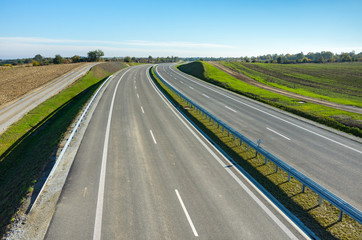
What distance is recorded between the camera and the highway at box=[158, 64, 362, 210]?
1059cm

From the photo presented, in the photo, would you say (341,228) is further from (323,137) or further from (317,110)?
(317,110)

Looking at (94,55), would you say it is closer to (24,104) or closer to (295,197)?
(24,104)

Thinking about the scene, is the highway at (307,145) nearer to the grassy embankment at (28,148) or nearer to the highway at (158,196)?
the highway at (158,196)

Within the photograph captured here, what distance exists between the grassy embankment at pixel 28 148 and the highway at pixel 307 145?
14140 mm

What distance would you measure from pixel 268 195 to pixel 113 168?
794 cm

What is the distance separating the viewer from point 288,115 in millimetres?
22484

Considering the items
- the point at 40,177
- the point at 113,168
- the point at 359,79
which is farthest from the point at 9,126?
the point at 359,79

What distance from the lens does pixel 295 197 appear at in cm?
930

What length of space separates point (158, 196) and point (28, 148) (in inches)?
626

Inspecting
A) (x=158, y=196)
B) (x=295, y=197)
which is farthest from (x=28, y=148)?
(x=295, y=197)

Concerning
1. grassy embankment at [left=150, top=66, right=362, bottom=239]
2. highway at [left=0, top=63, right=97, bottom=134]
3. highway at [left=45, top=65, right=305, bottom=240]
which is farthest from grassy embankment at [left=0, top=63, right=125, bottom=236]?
grassy embankment at [left=150, top=66, right=362, bottom=239]

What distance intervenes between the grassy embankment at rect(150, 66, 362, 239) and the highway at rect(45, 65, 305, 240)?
0.79 meters

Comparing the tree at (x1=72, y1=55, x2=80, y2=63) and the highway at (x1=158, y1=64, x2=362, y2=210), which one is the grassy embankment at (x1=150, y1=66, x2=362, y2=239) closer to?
the highway at (x1=158, y1=64, x2=362, y2=210)

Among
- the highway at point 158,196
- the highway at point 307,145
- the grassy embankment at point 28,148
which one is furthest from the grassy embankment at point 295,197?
the grassy embankment at point 28,148
